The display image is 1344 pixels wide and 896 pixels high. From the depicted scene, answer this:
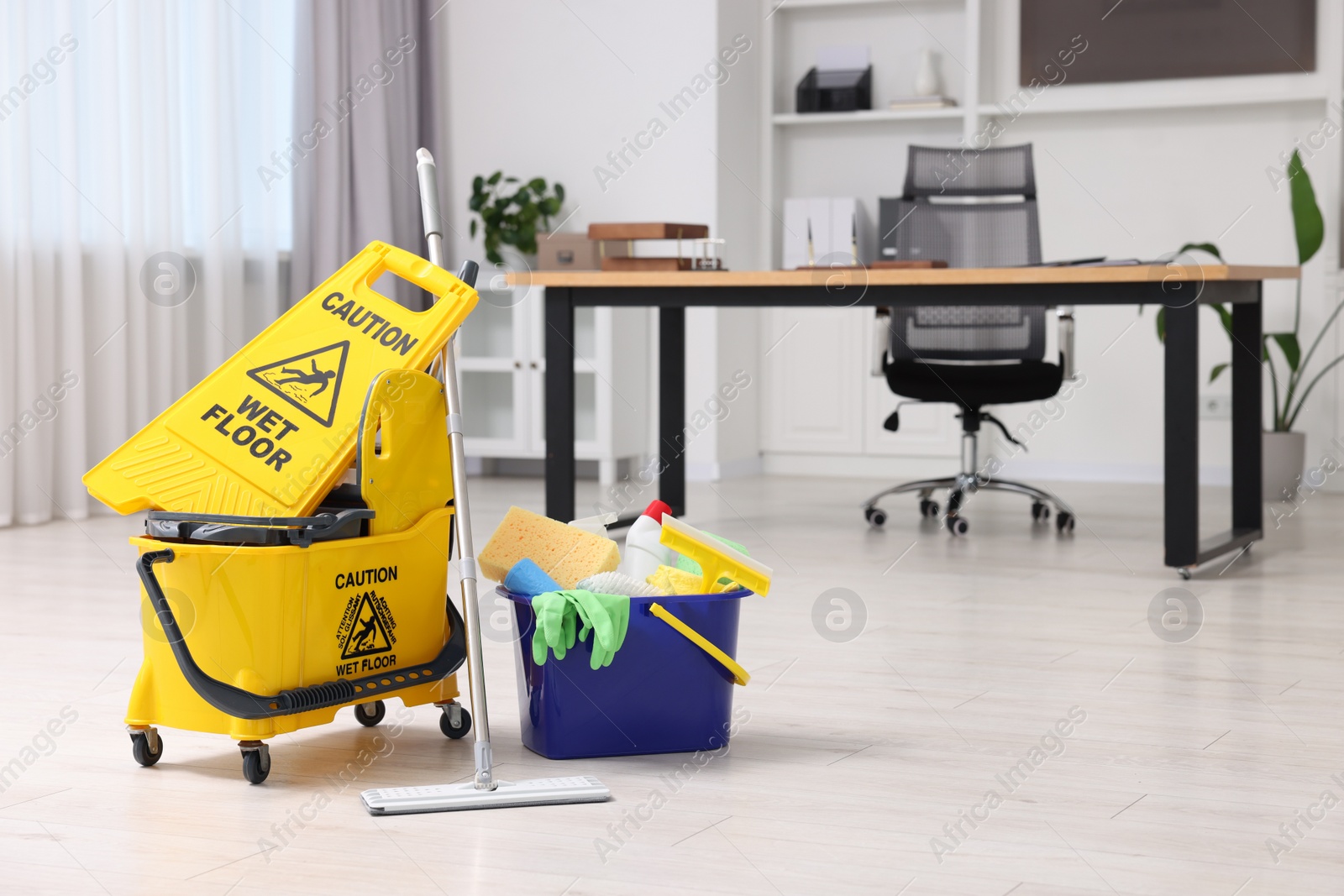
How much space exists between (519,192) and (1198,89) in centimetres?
239

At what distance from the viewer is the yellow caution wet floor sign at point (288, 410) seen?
1654mm

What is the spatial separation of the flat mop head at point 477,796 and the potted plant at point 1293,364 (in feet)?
10.8

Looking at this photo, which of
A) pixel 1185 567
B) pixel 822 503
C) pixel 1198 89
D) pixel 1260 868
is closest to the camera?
pixel 1260 868

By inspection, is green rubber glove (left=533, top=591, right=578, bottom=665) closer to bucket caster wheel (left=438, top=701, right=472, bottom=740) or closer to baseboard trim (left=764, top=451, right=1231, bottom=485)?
bucket caster wheel (left=438, top=701, right=472, bottom=740)

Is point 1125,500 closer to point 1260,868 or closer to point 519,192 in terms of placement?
point 519,192

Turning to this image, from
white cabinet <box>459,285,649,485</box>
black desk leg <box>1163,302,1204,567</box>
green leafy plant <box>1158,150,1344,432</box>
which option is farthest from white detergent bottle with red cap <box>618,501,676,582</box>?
white cabinet <box>459,285,649,485</box>

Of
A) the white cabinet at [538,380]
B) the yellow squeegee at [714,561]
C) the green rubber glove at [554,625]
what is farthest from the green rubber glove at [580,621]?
the white cabinet at [538,380]

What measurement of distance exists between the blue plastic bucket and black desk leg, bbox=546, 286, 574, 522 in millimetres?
1640

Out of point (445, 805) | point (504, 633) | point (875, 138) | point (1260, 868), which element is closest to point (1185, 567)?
point (504, 633)

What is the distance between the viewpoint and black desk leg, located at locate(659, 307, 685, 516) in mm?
3943

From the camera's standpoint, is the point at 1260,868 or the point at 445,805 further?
the point at 445,805

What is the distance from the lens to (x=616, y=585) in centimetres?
174

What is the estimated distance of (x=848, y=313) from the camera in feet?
17.2

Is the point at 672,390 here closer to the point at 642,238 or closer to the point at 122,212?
the point at 642,238
